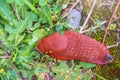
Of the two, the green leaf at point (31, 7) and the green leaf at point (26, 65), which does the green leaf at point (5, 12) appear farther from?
the green leaf at point (26, 65)

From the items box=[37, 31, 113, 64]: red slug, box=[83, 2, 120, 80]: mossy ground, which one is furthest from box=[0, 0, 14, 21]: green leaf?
box=[83, 2, 120, 80]: mossy ground

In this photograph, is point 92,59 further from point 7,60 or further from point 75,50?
point 7,60

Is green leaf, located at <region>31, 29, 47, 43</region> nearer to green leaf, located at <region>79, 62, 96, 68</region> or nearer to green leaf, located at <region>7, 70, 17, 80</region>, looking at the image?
green leaf, located at <region>7, 70, 17, 80</region>

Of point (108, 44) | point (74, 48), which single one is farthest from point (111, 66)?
point (74, 48)

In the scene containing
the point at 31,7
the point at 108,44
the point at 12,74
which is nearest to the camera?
the point at 12,74

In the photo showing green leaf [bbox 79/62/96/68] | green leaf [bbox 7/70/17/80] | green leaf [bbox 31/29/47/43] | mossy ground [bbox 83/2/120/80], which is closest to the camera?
green leaf [bbox 7/70/17/80]

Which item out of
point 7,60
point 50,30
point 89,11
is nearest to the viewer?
point 7,60

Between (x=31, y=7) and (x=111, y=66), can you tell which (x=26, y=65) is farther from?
(x=111, y=66)

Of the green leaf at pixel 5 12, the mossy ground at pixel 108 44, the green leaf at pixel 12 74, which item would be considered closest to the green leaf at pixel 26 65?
the green leaf at pixel 12 74

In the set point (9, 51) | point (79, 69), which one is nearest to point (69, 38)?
point (79, 69)
